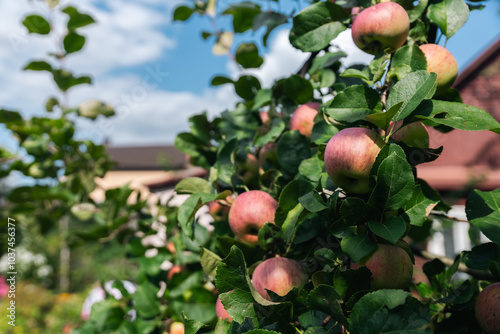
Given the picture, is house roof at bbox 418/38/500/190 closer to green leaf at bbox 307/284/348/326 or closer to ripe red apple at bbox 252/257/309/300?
ripe red apple at bbox 252/257/309/300

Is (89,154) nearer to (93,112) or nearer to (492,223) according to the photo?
(93,112)

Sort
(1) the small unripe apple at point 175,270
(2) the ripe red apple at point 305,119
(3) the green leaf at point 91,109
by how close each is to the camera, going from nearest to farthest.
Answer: (2) the ripe red apple at point 305,119
(1) the small unripe apple at point 175,270
(3) the green leaf at point 91,109

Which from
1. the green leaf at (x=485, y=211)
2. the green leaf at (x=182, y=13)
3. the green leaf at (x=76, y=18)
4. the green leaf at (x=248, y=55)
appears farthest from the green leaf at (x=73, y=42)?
the green leaf at (x=485, y=211)

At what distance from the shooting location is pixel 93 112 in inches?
74.8

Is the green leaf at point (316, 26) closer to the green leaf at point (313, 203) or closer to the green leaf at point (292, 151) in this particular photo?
the green leaf at point (292, 151)

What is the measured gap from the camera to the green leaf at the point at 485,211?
0.70 m

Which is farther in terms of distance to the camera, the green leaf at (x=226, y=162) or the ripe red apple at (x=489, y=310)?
the green leaf at (x=226, y=162)

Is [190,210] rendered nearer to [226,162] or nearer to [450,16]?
[226,162]

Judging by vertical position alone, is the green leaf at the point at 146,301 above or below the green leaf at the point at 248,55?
below

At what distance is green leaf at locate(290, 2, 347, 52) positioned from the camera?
0.92 metres

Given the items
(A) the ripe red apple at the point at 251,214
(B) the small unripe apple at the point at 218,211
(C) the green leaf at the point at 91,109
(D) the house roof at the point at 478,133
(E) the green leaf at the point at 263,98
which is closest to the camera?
(A) the ripe red apple at the point at 251,214

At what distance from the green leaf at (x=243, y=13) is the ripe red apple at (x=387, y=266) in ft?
3.11

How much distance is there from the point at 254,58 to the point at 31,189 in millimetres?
1349

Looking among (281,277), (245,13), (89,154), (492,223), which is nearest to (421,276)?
(492,223)
